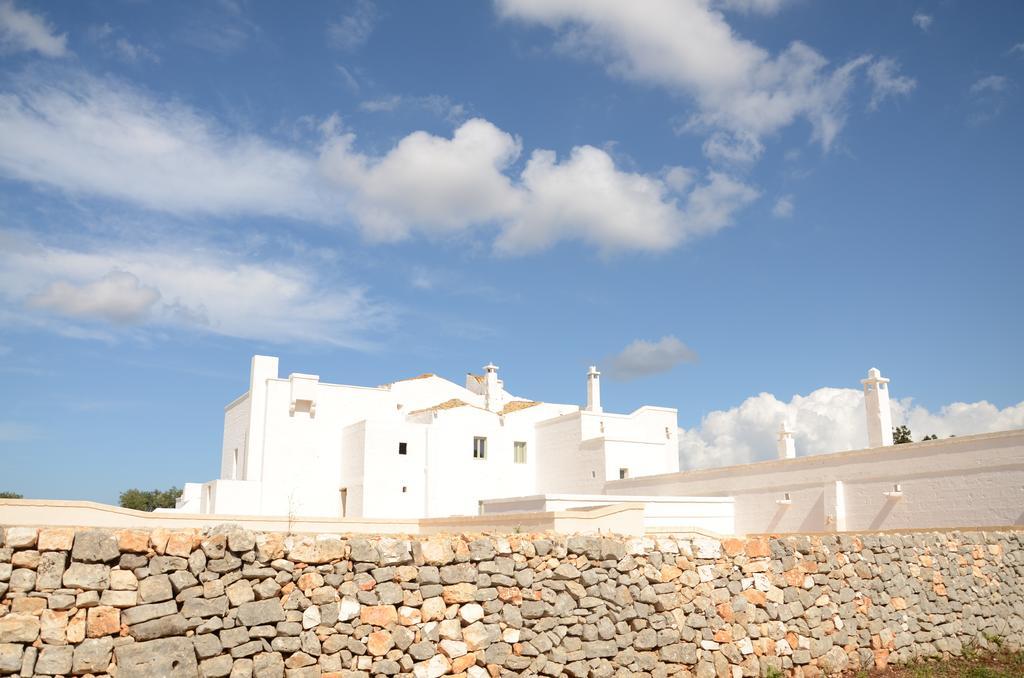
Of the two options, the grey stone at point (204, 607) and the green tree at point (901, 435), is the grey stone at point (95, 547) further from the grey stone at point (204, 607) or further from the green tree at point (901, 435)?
the green tree at point (901, 435)

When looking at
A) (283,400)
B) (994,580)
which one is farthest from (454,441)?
(994,580)

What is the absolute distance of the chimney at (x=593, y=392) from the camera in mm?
43250

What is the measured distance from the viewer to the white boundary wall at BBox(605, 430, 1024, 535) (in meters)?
19.8

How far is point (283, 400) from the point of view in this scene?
37750mm

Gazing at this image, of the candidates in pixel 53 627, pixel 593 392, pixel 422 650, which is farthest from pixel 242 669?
pixel 593 392

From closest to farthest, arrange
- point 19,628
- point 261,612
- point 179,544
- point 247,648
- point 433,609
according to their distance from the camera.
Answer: point 19,628 → point 179,544 → point 247,648 → point 261,612 → point 433,609

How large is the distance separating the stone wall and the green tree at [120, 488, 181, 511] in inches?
1815

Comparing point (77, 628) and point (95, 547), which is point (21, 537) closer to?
point (95, 547)

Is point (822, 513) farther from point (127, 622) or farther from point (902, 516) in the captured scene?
point (127, 622)

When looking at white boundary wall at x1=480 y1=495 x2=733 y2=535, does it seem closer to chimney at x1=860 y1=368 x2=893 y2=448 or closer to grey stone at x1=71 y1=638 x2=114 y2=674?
chimney at x1=860 y1=368 x2=893 y2=448

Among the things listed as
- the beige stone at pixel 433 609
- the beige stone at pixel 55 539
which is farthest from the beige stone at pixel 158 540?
the beige stone at pixel 433 609

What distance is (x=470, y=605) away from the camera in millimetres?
8898

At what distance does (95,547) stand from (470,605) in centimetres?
386

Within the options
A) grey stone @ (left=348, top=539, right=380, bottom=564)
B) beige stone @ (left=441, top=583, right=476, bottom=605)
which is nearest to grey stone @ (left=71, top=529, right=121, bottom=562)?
grey stone @ (left=348, top=539, right=380, bottom=564)
